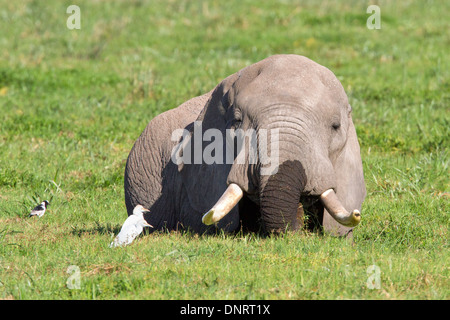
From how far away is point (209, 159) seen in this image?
7.00m

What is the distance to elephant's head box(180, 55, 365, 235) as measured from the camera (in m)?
5.98

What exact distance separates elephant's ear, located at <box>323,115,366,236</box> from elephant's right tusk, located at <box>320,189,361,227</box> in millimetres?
522

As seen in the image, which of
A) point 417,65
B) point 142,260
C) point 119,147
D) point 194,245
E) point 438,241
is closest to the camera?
point 142,260

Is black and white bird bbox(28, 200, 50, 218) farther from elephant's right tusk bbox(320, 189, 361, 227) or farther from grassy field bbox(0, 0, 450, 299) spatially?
elephant's right tusk bbox(320, 189, 361, 227)

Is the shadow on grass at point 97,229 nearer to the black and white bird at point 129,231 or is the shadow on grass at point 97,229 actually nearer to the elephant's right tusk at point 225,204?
the black and white bird at point 129,231

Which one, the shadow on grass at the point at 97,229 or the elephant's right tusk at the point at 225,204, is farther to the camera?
the shadow on grass at the point at 97,229

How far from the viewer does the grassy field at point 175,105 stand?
5.59 meters

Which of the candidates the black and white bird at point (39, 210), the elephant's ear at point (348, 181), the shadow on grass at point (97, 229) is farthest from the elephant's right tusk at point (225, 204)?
the black and white bird at point (39, 210)

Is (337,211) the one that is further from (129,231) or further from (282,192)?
(129,231)

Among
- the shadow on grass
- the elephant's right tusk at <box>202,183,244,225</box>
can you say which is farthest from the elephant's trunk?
the shadow on grass
